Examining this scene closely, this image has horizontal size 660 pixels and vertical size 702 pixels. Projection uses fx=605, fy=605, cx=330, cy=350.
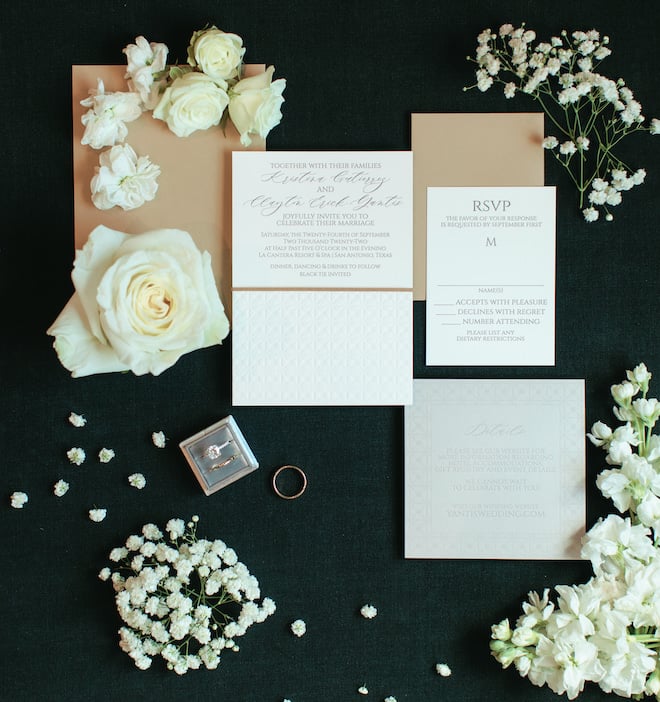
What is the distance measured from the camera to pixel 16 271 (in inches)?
44.3

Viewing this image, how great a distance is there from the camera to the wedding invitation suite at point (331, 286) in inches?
43.9

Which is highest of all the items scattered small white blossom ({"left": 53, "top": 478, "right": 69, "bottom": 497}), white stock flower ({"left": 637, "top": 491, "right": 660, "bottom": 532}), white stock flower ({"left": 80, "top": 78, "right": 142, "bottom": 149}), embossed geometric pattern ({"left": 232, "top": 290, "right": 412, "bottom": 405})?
white stock flower ({"left": 80, "top": 78, "right": 142, "bottom": 149})

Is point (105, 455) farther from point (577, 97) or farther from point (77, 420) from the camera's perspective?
point (577, 97)

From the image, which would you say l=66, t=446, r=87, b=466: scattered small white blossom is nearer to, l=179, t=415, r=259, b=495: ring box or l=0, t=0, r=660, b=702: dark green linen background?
l=0, t=0, r=660, b=702: dark green linen background

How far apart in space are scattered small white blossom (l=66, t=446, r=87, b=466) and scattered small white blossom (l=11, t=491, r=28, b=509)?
0.11 meters

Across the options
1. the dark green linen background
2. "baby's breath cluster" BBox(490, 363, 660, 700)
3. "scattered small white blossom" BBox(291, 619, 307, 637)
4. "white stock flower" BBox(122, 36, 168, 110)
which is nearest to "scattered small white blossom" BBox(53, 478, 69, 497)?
the dark green linen background

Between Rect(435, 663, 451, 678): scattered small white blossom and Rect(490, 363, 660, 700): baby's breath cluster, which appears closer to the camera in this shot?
Rect(490, 363, 660, 700): baby's breath cluster

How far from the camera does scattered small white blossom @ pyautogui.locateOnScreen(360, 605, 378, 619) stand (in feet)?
3.67

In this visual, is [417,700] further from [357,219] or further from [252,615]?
[357,219]

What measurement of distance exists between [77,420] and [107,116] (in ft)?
1.79

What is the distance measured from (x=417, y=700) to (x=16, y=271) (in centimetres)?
110

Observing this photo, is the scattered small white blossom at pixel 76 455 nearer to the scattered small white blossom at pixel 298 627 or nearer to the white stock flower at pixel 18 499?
the white stock flower at pixel 18 499

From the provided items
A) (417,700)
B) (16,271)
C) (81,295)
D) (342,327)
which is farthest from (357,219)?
(417,700)

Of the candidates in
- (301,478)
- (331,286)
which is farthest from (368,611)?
(331,286)
